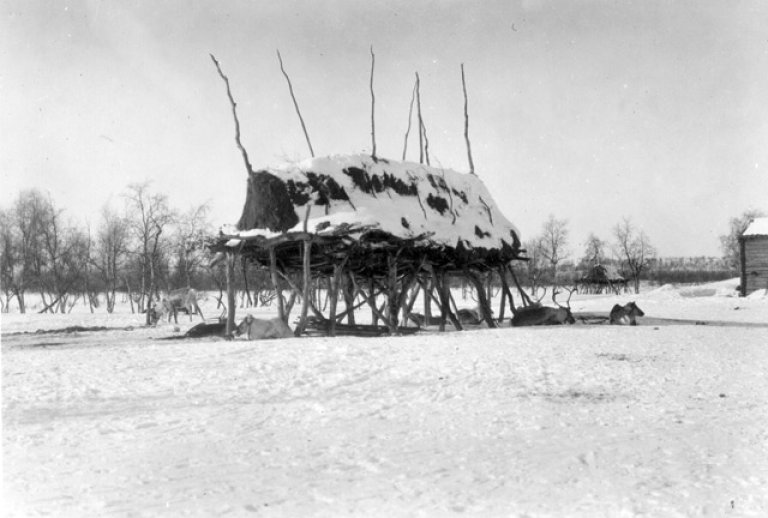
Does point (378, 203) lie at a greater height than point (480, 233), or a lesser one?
greater

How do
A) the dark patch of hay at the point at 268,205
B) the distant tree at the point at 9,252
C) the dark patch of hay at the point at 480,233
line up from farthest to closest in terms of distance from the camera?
the distant tree at the point at 9,252, the dark patch of hay at the point at 480,233, the dark patch of hay at the point at 268,205

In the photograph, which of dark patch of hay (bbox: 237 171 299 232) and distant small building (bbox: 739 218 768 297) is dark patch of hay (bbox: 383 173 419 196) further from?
distant small building (bbox: 739 218 768 297)

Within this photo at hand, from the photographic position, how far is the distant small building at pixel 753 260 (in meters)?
41.9


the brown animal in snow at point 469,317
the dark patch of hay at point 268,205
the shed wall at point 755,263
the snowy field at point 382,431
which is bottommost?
the snowy field at point 382,431

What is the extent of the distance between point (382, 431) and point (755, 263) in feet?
144

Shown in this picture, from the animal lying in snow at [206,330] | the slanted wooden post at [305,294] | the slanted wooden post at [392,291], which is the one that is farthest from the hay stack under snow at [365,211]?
the animal lying in snow at [206,330]

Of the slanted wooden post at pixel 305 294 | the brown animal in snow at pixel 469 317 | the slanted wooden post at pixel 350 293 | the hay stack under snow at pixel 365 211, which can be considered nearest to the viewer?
the slanted wooden post at pixel 305 294

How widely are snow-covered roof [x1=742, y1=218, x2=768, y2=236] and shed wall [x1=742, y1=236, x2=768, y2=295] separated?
1.28 ft

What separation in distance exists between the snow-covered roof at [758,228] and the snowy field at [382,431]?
115 feet

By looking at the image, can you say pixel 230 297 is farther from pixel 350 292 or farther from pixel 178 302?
pixel 178 302

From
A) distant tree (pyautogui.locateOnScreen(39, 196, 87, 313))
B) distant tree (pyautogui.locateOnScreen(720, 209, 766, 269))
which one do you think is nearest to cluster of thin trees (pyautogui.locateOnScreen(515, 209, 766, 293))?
distant tree (pyautogui.locateOnScreen(720, 209, 766, 269))

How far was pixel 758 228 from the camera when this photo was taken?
43.3m

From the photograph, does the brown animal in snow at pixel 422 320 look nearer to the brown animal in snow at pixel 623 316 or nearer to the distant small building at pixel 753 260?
the brown animal in snow at pixel 623 316

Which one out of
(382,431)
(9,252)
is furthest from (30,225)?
(382,431)
